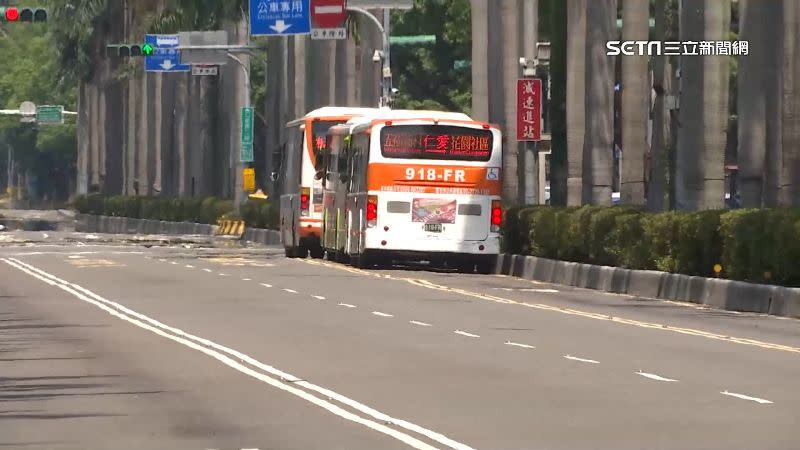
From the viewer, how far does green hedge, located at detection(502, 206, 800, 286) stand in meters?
32.0

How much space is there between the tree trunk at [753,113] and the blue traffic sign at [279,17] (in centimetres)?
3340

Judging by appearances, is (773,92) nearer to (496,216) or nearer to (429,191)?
(496,216)

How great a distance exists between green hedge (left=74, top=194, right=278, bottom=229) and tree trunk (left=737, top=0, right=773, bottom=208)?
115ft

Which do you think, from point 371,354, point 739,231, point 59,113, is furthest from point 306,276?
point 59,113

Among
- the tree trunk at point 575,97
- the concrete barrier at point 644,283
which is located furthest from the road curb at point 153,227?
the concrete barrier at point 644,283

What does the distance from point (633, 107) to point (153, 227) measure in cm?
5288

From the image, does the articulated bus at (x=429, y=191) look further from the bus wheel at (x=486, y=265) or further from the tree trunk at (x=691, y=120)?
the tree trunk at (x=691, y=120)

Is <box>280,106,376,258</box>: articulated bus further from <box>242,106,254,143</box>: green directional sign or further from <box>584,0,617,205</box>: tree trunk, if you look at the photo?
<box>242,106,254,143</box>: green directional sign

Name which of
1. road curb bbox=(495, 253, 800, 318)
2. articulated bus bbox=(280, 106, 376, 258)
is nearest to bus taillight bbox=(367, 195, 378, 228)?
road curb bbox=(495, 253, 800, 318)

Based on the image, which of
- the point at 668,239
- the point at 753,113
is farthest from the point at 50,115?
the point at 668,239

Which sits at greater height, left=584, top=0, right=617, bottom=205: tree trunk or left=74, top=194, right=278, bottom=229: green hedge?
left=584, top=0, right=617, bottom=205: tree trunk

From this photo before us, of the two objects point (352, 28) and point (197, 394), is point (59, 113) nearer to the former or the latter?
point (352, 28)

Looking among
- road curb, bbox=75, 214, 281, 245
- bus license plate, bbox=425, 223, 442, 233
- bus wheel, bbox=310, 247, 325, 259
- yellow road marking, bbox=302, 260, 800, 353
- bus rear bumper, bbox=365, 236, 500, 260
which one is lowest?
road curb, bbox=75, 214, 281, 245

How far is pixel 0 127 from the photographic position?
182 m
